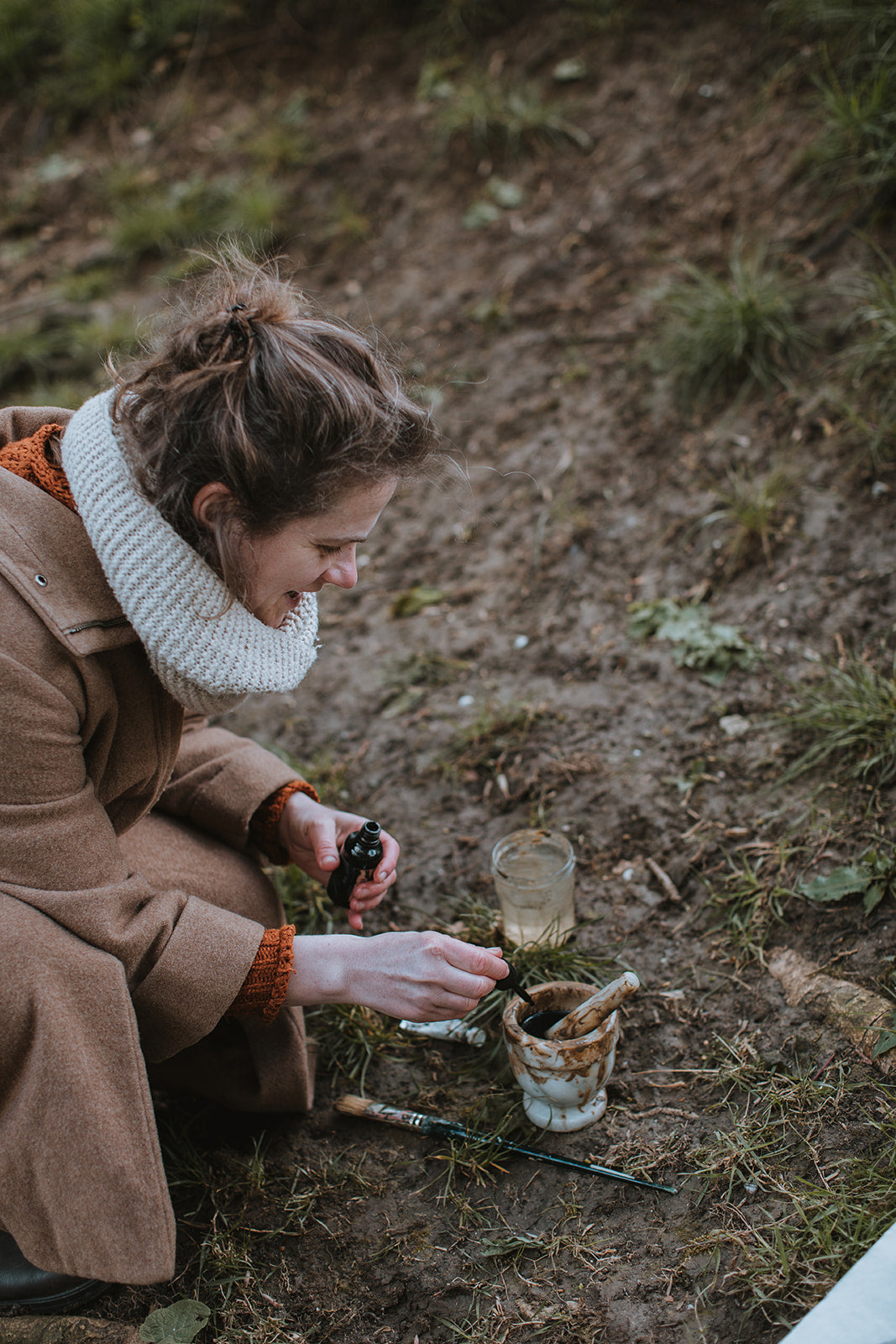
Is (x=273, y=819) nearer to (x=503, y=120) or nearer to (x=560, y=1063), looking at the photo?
(x=560, y=1063)

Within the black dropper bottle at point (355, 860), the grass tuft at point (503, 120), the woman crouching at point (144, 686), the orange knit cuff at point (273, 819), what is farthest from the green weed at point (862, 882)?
the grass tuft at point (503, 120)

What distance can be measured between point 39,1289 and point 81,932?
2.22 ft

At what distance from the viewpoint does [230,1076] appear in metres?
2.01

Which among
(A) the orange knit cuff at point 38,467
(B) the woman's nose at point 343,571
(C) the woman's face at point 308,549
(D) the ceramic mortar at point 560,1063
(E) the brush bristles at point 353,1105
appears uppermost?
(A) the orange knit cuff at point 38,467

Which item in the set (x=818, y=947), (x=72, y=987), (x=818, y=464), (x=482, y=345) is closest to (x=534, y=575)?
(x=818, y=464)

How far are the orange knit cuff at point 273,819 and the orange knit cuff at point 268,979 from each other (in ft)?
1.64

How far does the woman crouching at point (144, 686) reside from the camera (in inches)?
57.4

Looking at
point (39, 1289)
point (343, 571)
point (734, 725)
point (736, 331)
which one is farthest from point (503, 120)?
point (39, 1289)

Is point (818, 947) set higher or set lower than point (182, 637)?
lower

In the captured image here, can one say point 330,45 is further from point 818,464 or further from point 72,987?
point 72,987

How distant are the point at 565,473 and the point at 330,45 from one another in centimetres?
343

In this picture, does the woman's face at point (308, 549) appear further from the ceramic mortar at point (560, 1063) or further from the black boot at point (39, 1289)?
the black boot at point (39, 1289)

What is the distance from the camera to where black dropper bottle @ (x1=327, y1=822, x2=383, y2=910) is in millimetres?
1929

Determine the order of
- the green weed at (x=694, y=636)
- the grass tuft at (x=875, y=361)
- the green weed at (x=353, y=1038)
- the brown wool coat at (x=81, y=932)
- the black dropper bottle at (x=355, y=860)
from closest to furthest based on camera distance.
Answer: the brown wool coat at (x=81, y=932) < the black dropper bottle at (x=355, y=860) < the green weed at (x=353, y=1038) < the green weed at (x=694, y=636) < the grass tuft at (x=875, y=361)
